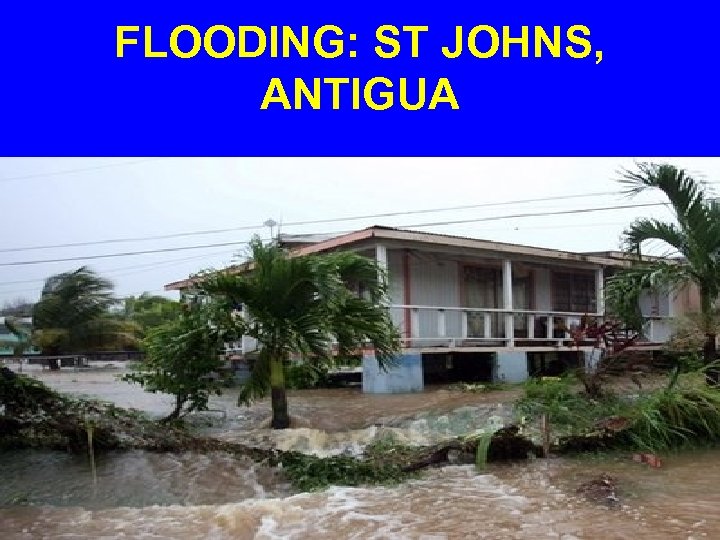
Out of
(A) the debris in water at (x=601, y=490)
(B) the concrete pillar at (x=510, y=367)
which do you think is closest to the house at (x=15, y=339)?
(B) the concrete pillar at (x=510, y=367)

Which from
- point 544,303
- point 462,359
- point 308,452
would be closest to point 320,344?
point 308,452

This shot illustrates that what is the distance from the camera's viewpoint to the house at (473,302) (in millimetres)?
13031

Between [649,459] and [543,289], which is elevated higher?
[543,289]

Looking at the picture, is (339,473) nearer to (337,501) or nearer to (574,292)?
(337,501)

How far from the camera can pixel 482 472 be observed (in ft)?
19.9

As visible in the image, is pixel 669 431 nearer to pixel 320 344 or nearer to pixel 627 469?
pixel 627 469

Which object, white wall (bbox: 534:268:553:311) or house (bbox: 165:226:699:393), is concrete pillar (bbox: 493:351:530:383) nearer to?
house (bbox: 165:226:699:393)

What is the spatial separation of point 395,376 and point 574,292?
8293 mm

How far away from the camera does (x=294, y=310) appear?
25.7ft

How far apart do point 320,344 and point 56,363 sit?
2019cm

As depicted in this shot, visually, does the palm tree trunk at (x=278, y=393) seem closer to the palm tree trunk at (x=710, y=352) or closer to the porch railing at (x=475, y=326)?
the porch railing at (x=475, y=326)

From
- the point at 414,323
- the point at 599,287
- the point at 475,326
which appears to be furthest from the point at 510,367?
the point at 599,287

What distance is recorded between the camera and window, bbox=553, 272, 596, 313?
1820 cm

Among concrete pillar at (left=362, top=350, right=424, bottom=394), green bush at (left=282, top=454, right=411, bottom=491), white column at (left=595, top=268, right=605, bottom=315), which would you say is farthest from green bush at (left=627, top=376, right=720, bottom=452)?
white column at (left=595, top=268, right=605, bottom=315)
